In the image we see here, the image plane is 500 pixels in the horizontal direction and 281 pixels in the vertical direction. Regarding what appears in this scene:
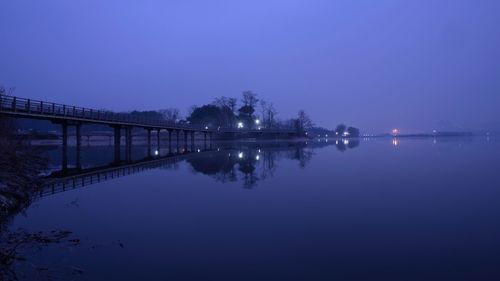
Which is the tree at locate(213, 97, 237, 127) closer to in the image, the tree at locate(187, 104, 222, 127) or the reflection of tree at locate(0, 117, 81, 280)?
the tree at locate(187, 104, 222, 127)

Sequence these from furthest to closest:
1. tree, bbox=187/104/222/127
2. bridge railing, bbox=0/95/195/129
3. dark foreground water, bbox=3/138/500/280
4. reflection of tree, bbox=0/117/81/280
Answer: tree, bbox=187/104/222/127 → bridge railing, bbox=0/95/195/129 → dark foreground water, bbox=3/138/500/280 → reflection of tree, bbox=0/117/81/280

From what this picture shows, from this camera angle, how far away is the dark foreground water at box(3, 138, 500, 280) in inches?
303

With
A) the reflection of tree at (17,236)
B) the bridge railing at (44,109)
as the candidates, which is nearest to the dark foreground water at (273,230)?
the reflection of tree at (17,236)

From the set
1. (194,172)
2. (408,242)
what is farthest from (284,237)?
(194,172)

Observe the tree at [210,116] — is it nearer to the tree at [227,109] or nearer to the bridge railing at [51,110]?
the tree at [227,109]

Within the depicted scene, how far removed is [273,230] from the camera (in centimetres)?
1073

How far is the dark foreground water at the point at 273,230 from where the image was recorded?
7707 millimetres

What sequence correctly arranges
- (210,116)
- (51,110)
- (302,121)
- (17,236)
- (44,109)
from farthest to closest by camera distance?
(302,121) < (210,116) < (51,110) < (44,109) < (17,236)

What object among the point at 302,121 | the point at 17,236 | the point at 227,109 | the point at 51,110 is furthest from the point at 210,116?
the point at 17,236

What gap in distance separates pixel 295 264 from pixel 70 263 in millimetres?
4681

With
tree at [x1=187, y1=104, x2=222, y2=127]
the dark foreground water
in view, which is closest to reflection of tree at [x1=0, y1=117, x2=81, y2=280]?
the dark foreground water

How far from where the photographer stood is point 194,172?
86.2 feet

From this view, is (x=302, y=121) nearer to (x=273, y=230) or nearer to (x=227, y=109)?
(x=227, y=109)

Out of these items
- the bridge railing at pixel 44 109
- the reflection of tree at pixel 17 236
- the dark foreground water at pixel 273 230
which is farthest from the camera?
the bridge railing at pixel 44 109
